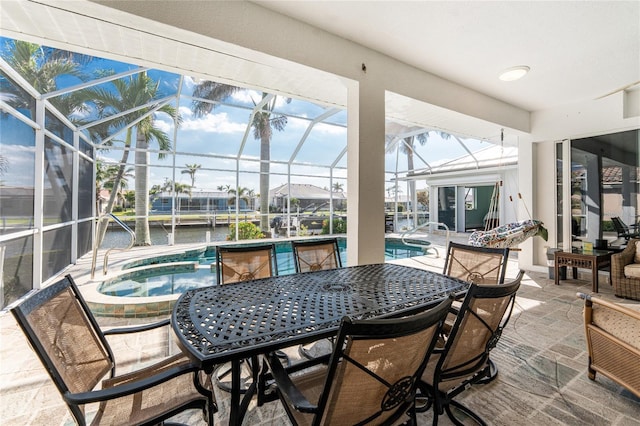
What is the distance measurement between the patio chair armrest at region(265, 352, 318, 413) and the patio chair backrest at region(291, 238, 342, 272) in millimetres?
1432

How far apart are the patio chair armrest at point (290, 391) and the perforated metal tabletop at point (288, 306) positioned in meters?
0.17

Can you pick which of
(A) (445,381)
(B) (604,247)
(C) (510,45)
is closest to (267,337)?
(A) (445,381)

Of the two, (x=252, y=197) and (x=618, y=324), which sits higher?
(x=252, y=197)

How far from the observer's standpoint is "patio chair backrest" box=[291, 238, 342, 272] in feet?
9.43

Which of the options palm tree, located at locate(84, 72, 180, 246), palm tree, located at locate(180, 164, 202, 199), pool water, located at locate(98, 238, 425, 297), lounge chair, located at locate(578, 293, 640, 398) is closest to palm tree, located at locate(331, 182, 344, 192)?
pool water, located at locate(98, 238, 425, 297)

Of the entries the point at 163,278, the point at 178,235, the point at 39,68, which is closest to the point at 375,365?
the point at 163,278

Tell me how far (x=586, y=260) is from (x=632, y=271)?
1.87 ft

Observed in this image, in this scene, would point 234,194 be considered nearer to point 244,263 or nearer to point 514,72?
point 244,263

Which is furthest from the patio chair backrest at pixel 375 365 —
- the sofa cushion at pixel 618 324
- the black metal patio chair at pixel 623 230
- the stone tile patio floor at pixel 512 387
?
the black metal patio chair at pixel 623 230

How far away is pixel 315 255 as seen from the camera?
2951mm

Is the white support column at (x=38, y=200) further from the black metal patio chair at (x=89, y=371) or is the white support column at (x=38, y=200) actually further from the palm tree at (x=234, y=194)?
the palm tree at (x=234, y=194)

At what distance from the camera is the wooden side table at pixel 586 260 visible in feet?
14.2

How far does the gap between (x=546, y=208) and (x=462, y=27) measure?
4.75 m

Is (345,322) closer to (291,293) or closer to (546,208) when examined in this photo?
(291,293)
